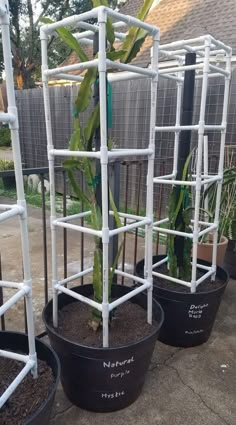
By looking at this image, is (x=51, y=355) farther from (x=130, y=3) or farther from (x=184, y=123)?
(x=130, y=3)

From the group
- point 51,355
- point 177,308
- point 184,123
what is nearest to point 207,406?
point 177,308

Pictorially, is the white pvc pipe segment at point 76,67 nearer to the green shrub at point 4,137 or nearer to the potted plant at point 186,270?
the potted plant at point 186,270

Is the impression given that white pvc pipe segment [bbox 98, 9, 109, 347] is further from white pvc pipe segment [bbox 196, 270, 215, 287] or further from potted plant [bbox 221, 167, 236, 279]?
potted plant [bbox 221, 167, 236, 279]

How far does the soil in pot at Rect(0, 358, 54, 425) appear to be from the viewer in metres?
1.16

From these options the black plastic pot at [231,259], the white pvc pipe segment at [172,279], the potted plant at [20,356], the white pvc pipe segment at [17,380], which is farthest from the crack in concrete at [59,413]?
the black plastic pot at [231,259]

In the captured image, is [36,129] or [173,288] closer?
[173,288]

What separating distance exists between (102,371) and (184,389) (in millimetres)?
541

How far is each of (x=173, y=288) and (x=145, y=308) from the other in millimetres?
322

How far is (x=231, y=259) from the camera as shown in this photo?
10.3 ft

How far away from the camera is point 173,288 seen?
2125 millimetres

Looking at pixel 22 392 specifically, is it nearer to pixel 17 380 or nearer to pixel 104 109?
pixel 17 380

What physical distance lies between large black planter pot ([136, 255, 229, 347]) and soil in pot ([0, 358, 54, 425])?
34.5 inches

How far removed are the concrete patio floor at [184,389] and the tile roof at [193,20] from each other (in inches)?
197

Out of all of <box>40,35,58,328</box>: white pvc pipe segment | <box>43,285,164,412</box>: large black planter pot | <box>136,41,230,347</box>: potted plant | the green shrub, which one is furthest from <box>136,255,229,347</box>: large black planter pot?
the green shrub
